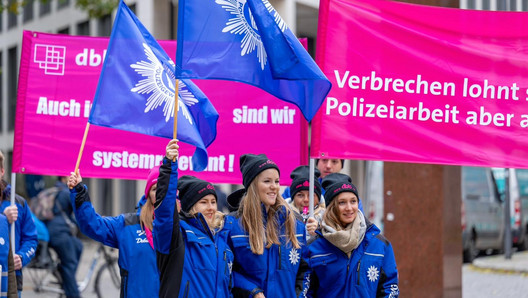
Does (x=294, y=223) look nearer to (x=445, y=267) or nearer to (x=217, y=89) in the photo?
(x=217, y=89)

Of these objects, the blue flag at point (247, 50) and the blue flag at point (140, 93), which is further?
the blue flag at point (140, 93)

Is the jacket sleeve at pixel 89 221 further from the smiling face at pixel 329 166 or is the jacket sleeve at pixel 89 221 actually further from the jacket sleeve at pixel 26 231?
the smiling face at pixel 329 166

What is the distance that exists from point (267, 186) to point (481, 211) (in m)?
16.6

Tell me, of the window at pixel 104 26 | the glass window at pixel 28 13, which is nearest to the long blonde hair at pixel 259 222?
the window at pixel 104 26

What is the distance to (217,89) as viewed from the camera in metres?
9.53

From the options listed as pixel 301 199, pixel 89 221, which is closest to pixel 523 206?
pixel 301 199

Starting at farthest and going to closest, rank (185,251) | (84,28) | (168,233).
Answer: (84,28)
(185,251)
(168,233)

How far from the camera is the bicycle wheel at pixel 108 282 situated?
45.5ft

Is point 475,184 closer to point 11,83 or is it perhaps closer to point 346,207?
point 346,207

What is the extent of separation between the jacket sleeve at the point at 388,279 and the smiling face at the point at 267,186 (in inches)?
33.3

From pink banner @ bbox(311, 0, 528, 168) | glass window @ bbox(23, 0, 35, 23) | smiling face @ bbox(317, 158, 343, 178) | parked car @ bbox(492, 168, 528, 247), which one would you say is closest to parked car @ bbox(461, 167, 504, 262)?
parked car @ bbox(492, 168, 528, 247)

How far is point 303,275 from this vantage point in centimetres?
680

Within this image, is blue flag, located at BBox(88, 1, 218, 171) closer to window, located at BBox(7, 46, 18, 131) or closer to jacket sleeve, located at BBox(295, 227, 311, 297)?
jacket sleeve, located at BBox(295, 227, 311, 297)

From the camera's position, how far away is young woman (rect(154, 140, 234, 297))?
241 inches
